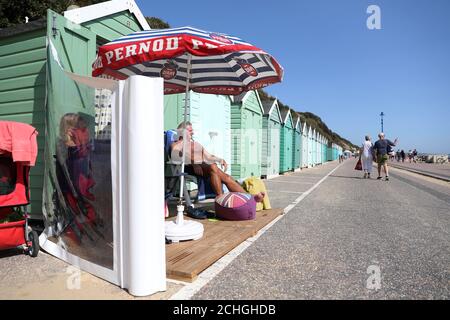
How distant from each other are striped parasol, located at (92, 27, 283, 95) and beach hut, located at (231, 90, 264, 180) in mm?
5695

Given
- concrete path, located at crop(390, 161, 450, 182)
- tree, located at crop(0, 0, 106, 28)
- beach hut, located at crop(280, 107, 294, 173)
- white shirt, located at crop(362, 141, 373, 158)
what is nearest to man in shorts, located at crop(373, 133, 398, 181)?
white shirt, located at crop(362, 141, 373, 158)

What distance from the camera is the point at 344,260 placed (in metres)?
3.11

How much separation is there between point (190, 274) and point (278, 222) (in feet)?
8.23

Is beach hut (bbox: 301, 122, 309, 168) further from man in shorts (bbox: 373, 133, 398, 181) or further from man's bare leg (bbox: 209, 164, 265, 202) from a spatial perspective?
man's bare leg (bbox: 209, 164, 265, 202)

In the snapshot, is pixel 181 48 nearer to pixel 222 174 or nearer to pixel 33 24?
pixel 222 174

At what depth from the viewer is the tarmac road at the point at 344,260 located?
241 cm

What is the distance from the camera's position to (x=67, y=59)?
4.44 meters

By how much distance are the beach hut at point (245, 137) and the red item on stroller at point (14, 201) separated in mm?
8003

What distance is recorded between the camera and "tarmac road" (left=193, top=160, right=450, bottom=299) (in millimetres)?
2414

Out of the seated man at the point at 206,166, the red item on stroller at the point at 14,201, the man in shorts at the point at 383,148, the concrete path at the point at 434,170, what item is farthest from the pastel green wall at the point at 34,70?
the concrete path at the point at 434,170

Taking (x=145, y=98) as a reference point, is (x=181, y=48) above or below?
above

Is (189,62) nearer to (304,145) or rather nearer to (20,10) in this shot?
(20,10)

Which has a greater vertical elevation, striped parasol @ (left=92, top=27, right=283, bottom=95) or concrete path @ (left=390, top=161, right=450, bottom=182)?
striped parasol @ (left=92, top=27, right=283, bottom=95)
